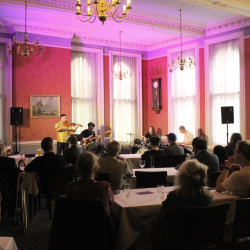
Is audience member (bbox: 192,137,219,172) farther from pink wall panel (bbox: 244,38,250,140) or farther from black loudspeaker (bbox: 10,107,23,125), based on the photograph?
black loudspeaker (bbox: 10,107,23,125)

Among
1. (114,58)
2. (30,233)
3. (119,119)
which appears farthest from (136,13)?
(30,233)

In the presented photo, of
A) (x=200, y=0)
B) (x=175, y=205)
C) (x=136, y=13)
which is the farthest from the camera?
(x=136, y=13)

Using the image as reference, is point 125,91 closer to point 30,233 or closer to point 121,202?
point 30,233

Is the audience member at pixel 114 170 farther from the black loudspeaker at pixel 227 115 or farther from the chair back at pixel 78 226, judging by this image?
the black loudspeaker at pixel 227 115

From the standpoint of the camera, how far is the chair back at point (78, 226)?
7.72 ft

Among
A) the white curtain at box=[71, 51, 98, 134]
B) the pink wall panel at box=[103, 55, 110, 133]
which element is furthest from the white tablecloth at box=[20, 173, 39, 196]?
the pink wall panel at box=[103, 55, 110, 133]

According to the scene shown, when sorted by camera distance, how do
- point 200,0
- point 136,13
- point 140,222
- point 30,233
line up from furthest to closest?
1. point 136,13
2. point 200,0
3. point 30,233
4. point 140,222

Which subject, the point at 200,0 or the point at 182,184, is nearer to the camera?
the point at 182,184

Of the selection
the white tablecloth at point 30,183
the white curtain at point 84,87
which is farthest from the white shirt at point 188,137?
the white tablecloth at point 30,183

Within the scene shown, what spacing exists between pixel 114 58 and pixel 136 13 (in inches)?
128

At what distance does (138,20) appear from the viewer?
8.52 metres

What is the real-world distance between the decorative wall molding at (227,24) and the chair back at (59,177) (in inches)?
274

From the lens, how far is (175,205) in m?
2.29

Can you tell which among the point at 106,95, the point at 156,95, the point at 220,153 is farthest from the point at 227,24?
the point at 220,153
